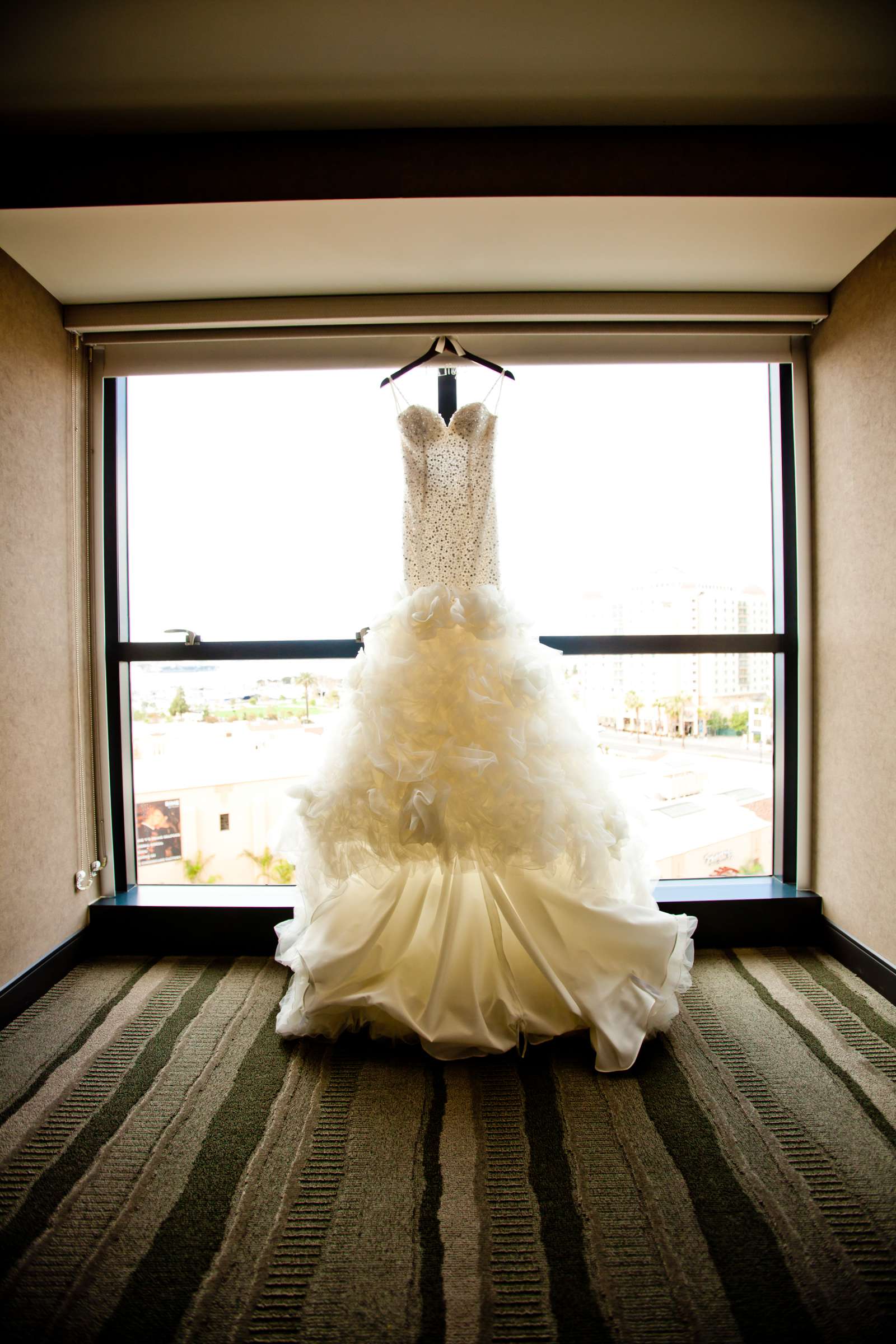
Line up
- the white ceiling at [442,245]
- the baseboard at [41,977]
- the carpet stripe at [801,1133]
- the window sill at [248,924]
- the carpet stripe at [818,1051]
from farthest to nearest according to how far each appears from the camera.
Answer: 1. the window sill at [248,924]
2. the baseboard at [41,977]
3. the white ceiling at [442,245]
4. the carpet stripe at [818,1051]
5. the carpet stripe at [801,1133]

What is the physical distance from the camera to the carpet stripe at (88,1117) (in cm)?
115

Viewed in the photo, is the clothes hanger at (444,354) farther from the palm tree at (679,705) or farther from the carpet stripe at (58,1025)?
the carpet stripe at (58,1025)

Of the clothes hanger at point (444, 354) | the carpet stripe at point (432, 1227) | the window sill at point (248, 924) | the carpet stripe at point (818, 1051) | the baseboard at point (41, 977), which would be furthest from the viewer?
the window sill at point (248, 924)

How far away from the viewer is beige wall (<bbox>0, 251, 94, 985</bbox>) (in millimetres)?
1833

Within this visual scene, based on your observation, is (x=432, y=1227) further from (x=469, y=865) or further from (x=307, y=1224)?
(x=469, y=865)

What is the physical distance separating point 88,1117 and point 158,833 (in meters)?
1.08

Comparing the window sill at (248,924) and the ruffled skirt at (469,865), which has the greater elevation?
the ruffled skirt at (469,865)

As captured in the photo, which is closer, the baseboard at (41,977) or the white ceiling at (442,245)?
the white ceiling at (442,245)

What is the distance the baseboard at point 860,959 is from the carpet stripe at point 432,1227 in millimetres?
1409

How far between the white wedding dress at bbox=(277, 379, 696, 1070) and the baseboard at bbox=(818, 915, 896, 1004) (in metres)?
0.69

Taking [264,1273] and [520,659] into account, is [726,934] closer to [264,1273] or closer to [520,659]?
[520,659]

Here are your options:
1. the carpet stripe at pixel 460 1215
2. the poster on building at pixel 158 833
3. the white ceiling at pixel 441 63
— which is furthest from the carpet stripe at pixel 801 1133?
the white ceiling at pixel 441 63

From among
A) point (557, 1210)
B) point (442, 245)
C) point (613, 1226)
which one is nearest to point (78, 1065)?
point (557, 1210)

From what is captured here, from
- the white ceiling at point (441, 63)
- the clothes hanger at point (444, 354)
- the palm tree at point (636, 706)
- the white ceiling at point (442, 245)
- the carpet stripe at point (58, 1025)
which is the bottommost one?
the carpet stripe at point (58, 1025)
